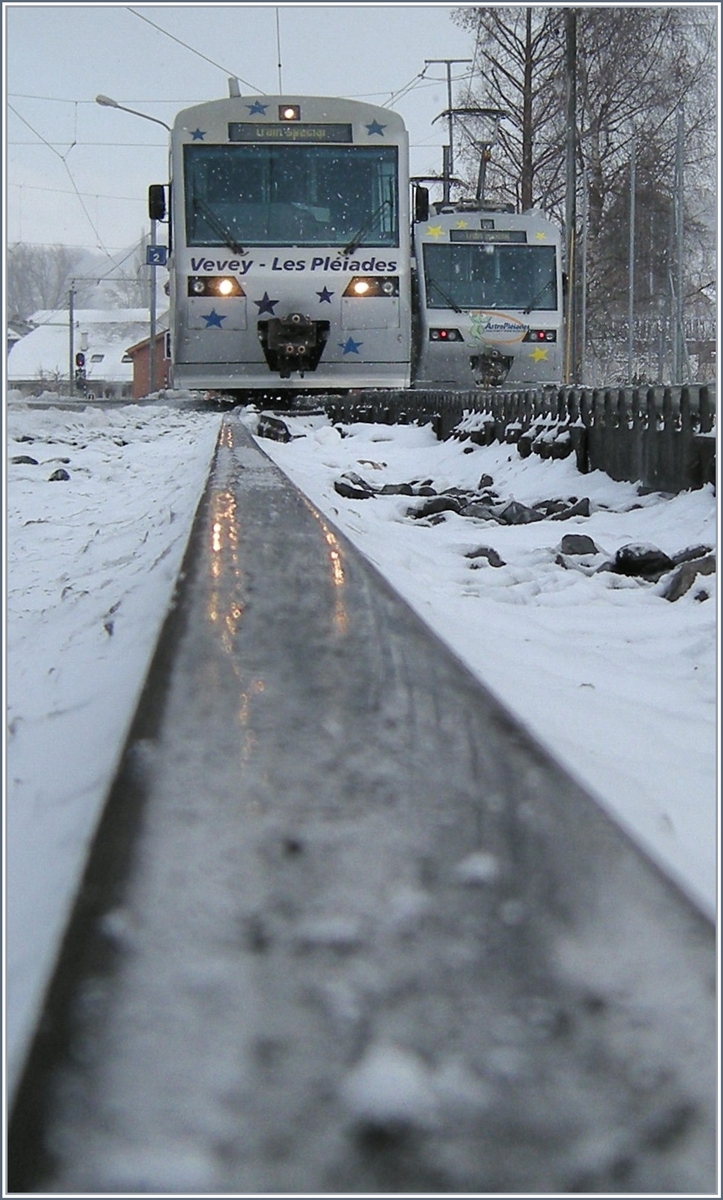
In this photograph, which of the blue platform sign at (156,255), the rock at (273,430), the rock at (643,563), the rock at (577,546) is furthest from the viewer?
the blue platform sign at (156,255)

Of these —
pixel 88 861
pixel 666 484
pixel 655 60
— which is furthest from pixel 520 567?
pixel 655 60

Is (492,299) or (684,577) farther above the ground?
(492,299)

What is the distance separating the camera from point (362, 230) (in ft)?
38.2

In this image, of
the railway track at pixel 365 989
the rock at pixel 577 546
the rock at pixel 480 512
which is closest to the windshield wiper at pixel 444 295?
the rock at pixel 480 512

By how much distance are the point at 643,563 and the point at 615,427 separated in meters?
2.61

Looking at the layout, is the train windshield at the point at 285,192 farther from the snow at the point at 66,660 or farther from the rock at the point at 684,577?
the rock at the point at 684,577

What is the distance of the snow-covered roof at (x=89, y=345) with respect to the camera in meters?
83.6

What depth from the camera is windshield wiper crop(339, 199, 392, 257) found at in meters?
11.6

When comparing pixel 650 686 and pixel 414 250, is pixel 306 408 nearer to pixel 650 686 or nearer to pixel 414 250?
pixel 414 250

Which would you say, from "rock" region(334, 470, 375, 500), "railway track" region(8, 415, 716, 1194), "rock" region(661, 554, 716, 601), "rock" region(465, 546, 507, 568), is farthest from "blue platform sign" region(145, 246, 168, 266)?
"railway track" region(8, 415, 716, 1194)

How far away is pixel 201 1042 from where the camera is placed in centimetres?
72

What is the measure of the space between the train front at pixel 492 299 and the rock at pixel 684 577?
12.8 m

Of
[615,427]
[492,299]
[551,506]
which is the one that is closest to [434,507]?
[551,506]

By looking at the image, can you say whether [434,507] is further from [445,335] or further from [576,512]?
[445,335]
